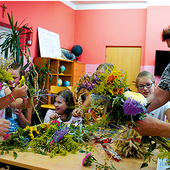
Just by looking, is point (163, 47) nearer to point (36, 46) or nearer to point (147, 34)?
point (147, 34)

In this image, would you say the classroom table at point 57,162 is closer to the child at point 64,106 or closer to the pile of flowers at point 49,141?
the pile of flowers at point 49,141

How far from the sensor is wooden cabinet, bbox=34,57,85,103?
4781 millimetres

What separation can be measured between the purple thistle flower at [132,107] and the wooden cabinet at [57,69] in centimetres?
357

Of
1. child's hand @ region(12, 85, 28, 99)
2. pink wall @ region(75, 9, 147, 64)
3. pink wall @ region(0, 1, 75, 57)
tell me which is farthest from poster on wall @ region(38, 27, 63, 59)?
child's hand @ region(12, 85, 28, 99)

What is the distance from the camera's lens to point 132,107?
1.01 metres

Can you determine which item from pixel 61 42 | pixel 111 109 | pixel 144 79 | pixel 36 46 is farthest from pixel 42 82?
pixel 111 109

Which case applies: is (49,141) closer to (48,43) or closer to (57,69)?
(57,69)

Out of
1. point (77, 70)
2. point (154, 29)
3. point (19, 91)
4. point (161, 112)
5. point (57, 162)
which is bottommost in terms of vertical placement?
point (57, 162)

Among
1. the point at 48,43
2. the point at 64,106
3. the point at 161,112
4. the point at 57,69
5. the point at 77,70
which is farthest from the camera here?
the point at 77,70

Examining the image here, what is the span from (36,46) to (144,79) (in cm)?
333

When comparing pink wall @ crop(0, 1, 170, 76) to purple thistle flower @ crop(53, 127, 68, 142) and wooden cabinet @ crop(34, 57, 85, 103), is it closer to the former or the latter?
wooden cabinet @ crop(34, 57, 85, 103)

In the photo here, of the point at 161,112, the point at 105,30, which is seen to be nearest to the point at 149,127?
the point at 161,112

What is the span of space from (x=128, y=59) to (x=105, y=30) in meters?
1.17

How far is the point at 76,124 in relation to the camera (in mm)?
1823
